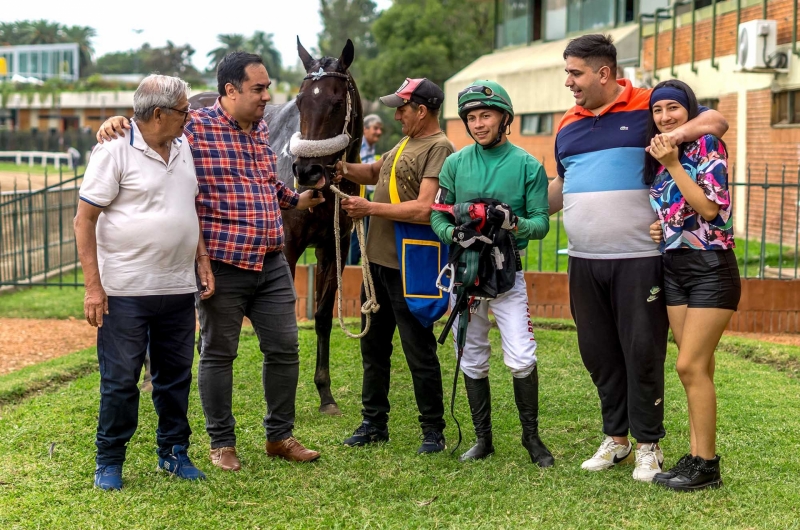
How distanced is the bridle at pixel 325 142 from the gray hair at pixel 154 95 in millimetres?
795

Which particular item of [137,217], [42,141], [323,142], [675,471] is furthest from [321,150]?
[42,141]

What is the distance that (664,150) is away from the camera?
4270mm

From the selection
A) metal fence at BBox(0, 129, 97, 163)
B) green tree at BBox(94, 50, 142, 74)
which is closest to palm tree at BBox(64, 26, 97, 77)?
green tree at BBox(94, 50, 142, 74)

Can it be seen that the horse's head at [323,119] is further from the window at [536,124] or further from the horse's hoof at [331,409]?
the window at [536,124]

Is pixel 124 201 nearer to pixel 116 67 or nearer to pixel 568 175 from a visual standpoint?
pixel 568 175

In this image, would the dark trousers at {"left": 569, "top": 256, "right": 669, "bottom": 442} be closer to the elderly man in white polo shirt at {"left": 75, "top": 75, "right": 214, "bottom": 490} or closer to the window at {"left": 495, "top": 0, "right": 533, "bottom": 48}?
the elderly man in white polo shirt at {"left": 75, "top": 75, "right": 214, "bottom": 490}

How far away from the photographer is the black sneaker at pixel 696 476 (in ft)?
14.8

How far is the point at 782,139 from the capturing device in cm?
1495

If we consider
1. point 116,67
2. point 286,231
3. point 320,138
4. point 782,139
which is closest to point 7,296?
point 286,231

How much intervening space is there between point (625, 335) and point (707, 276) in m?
0.55

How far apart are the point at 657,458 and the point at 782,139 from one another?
1166cm

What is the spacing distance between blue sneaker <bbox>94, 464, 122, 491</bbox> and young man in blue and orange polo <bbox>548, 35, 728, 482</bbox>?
2454 mm

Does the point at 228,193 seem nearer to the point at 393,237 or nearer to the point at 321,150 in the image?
the point at 321,150

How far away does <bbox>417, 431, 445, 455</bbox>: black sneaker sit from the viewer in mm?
Answer: 5297
